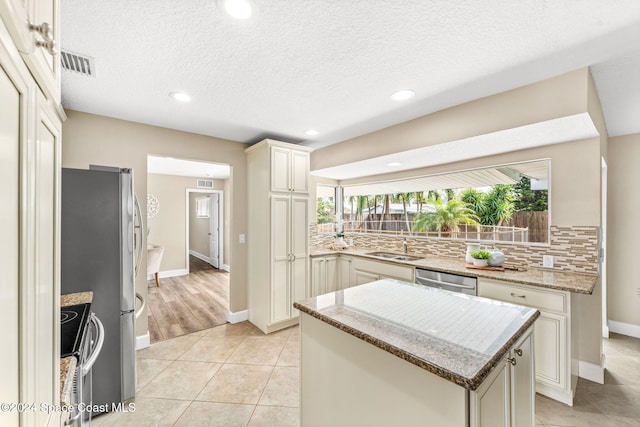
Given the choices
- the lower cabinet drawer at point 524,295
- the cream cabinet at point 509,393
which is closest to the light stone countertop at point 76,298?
the cream cabinet at point 509,393

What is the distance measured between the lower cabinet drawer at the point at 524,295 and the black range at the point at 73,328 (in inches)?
111

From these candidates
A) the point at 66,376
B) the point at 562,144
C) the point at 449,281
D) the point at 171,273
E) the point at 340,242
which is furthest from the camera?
the point at 171,273

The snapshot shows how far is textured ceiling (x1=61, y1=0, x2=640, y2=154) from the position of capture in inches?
53.5

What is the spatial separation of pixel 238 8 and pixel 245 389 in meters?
2.65

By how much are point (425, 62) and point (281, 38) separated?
948 millimetres

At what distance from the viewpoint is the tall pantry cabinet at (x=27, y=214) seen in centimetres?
47

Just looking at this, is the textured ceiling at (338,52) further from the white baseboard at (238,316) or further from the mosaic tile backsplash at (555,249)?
the white baseboard at (238,316)

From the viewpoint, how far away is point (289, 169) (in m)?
3.40

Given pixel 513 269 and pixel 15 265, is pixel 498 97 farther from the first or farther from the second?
pixel 15 265

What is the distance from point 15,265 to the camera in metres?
0.51

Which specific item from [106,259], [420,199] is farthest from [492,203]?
[106,259]

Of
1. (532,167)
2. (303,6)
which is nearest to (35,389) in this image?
(303,6)

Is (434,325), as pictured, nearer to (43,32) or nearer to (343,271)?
(43,32)

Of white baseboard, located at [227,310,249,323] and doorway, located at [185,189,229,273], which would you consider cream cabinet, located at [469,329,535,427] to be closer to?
white baseboard, located at [227,310,249,323]
